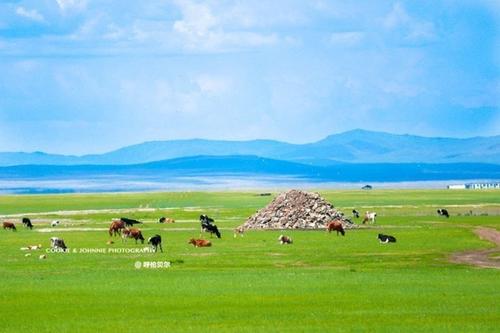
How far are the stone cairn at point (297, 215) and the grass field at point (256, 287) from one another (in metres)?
7.59

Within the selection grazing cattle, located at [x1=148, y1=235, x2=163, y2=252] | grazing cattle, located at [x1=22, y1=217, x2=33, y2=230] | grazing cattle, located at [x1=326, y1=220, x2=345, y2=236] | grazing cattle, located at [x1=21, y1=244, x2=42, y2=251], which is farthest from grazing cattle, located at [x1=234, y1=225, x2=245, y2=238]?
grazing cattle, located at [x1=22, y1=217, x2=33, y2=230]

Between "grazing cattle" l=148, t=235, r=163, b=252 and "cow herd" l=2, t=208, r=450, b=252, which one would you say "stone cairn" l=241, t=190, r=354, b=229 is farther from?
"grazing cattle" l=148, t=235, r=163, b=252

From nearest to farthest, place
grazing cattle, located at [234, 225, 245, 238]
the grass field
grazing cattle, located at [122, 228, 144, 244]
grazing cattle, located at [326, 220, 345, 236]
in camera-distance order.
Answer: the grass field → grazing cattle, located at [122, 228, 144, 244] → grazing cattle, located at [326, 220, 345, 236] → grazing cattle, located at [234, 225, 245, 238]

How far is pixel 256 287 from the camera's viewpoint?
39250 mm

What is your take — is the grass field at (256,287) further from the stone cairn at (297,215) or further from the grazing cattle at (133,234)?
the stone cairn at (297,215)

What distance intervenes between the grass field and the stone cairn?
7.59 metres

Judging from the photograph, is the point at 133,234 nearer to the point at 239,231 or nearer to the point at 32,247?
the point at 32,247

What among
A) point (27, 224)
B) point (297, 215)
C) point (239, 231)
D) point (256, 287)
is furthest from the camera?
point (27, 224)

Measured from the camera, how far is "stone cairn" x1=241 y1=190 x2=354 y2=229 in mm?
74812

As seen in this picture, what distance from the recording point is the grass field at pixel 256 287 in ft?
102

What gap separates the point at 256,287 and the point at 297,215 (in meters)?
36.3

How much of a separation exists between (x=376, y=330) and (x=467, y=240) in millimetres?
35099

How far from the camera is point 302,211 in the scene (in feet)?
248

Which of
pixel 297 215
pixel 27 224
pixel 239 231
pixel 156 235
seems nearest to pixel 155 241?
pixel 156 235
